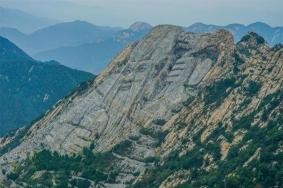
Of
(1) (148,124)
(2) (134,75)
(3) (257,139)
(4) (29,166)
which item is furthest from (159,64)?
(3) (257,139)

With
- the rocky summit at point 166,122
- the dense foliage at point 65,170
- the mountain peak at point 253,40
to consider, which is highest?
the mountain peak at point 253,40

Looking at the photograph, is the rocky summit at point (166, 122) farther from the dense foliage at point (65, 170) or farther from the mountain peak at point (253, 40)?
the mountain peak at point (253, 40)

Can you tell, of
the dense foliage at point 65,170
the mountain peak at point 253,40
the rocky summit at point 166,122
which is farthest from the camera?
the mountain peak at point 253,40

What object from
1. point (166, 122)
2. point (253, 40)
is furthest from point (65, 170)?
point (253, 40)

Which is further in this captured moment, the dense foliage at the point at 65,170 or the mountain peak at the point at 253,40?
the mountain peak at the point at 253,40

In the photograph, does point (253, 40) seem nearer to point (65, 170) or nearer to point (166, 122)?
point (166, 122)

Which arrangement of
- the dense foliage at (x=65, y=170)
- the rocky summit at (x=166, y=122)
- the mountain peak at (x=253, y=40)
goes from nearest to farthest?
1. the rocky summit at (x=166, y=122)
2. the dense foliage at (x=65, y=170)
3. the mountain peak at (x=253, y=40)

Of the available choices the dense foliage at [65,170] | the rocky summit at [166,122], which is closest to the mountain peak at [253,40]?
the rocky summit at [166,122]

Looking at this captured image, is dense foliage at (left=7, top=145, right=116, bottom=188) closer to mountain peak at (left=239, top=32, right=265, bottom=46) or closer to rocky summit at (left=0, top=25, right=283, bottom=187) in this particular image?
rocky summit at (left=0, top=25, right=283, bottom=187)
